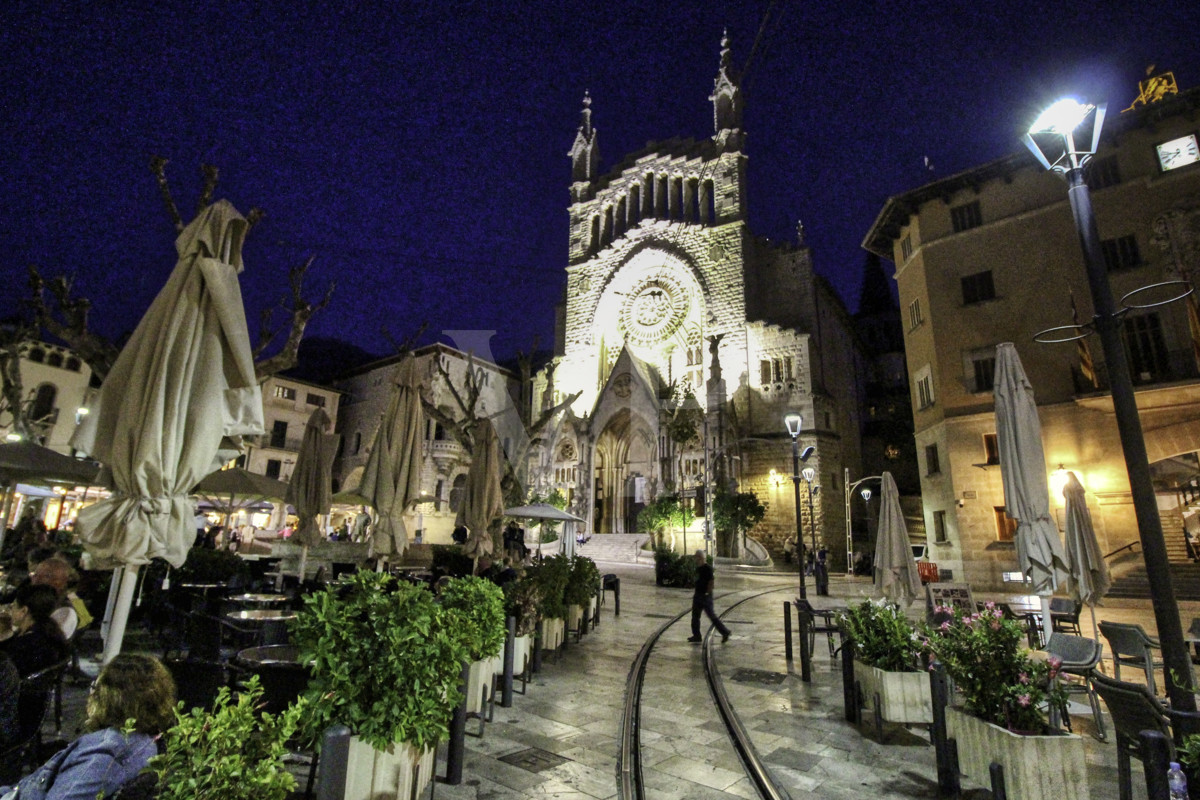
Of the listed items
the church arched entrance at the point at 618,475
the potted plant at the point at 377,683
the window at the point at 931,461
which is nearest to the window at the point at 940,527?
the window at the point at 931,461

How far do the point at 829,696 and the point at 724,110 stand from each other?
3499cm

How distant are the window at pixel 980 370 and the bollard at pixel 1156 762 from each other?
1939 centimetres

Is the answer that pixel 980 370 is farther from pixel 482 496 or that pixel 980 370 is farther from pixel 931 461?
pixel 482 496

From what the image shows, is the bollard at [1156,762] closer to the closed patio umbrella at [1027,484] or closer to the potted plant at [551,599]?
the closed patio umbrella at [1027,484]

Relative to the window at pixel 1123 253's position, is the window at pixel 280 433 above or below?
below

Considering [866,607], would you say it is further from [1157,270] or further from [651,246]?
[651,246]

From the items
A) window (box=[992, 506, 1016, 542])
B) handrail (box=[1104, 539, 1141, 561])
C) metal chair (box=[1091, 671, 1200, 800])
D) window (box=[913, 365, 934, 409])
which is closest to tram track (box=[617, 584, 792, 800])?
metal chair (box=[1091, 671, 1200, 800])

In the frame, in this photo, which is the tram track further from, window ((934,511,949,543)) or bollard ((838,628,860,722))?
window ((934,511,949,543))

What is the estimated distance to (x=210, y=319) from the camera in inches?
166

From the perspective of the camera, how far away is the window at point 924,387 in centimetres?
2103

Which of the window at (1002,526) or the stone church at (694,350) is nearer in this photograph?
the window at (1002,526)

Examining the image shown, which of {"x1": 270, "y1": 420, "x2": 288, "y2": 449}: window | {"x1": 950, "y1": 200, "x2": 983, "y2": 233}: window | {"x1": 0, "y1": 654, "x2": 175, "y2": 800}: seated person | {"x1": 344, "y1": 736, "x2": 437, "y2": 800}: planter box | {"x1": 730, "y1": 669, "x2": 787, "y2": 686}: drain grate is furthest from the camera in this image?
{"x1": 270, "y1": 420, "x2": 288, "y2": 449}: window

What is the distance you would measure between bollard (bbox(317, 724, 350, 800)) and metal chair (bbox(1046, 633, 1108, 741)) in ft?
19.8

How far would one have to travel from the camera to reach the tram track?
4.16m
